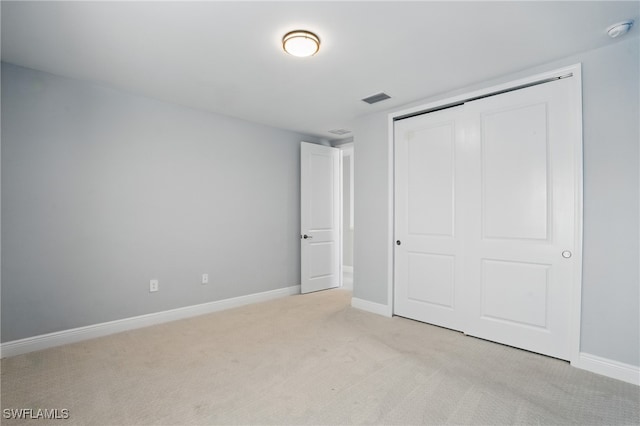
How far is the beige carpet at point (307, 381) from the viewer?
77.3 inches

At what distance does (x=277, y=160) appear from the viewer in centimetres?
488

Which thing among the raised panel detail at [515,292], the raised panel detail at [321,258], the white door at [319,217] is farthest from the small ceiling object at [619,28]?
the raised panel detail at [321,258]

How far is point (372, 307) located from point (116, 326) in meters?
2.87

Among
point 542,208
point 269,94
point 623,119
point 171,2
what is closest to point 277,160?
point 269,94

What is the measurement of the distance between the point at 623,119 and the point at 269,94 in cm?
307

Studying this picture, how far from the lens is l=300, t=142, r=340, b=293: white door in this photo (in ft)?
16.6

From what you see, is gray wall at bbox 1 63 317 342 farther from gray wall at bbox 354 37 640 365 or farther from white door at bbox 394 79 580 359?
gray wall at bbox 354 37 640 365

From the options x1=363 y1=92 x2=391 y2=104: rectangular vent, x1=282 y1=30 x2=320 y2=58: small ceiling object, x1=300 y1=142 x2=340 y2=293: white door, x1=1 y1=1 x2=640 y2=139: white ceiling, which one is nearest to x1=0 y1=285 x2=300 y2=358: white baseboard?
x1=300 y1=142 x2=340 y2=293: white door

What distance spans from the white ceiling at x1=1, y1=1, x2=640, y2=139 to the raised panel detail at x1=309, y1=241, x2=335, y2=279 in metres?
2.52

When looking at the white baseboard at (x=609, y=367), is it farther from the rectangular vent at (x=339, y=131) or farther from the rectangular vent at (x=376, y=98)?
the rectangular vent at (x=339, y=131)

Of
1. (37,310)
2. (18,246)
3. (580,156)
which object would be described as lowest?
(37,310)

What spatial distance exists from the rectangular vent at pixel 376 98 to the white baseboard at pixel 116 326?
2.95m

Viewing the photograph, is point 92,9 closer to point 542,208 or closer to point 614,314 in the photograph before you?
point 542,208

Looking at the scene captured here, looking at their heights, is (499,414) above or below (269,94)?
below
